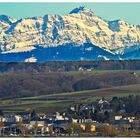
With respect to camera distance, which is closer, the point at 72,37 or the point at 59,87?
the point at 59,87

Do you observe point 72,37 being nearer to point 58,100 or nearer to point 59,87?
point 59,87

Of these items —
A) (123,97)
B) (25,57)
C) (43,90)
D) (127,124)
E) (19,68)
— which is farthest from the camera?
(25,57)

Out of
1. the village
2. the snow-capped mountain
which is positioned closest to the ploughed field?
the village

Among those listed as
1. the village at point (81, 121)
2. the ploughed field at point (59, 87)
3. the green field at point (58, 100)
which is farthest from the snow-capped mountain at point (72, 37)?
the village at point (81, 121)

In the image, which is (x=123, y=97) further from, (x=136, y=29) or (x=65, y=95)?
(x=136, y=29)

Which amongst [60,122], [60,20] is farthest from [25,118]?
[60,20]

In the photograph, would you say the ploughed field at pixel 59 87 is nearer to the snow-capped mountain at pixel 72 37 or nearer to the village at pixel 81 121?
the village at pixel 81 121

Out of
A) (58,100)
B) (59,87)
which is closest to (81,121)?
(58,100)
